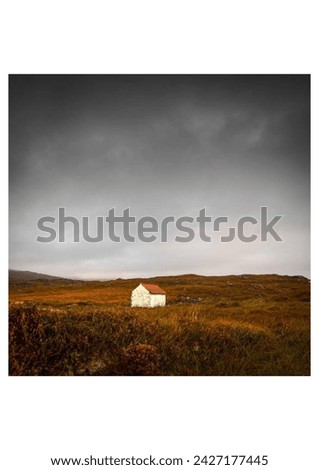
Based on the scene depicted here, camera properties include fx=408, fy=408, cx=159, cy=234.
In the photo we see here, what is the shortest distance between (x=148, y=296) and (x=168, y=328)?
1.09 metres

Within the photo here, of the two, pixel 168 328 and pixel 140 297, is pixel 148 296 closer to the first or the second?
pixel 140 297

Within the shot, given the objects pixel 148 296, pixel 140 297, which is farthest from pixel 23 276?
pixel 148 296

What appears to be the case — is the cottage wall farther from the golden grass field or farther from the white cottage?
the golden grass field

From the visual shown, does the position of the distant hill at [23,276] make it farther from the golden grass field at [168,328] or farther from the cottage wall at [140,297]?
the cottage wall at [140,297]

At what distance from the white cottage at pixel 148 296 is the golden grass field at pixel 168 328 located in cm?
12

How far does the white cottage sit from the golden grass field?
0.12 meters

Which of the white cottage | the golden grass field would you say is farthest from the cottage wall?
the golden grass field

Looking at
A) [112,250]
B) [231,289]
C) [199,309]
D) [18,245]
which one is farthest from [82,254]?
[231,289]

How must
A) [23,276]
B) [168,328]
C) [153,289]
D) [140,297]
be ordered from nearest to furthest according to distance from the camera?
[168,328]
[23,276]
[140,297]
[153,289]

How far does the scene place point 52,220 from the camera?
26.8 feet

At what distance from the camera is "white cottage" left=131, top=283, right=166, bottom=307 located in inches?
322

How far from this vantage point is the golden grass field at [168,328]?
6.71 meters

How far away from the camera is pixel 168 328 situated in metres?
7.40
